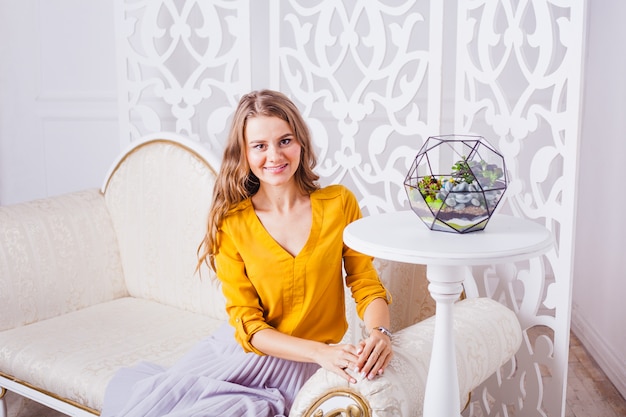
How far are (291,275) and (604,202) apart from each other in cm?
204

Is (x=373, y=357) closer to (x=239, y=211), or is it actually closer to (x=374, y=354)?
(x=374, y=354)

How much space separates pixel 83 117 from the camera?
3.82 m

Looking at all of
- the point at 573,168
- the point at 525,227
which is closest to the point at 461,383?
the point at 525,227

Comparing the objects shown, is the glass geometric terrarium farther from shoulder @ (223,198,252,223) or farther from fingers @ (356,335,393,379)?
shoulder @ (223,198,252,223)

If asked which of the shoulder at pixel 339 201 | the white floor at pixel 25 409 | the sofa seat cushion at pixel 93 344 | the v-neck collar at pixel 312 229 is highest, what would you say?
the shoulder at pixel 339 201

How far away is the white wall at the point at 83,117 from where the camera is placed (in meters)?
3.22

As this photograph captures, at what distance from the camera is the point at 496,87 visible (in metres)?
2.10

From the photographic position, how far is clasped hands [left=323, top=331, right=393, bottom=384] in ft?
4.58

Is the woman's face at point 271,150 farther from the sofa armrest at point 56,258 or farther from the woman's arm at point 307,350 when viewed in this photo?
the sofa armrest at point 56,258

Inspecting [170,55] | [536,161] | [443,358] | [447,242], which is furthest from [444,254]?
[170,55]

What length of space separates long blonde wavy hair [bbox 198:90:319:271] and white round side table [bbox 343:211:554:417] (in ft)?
1.00

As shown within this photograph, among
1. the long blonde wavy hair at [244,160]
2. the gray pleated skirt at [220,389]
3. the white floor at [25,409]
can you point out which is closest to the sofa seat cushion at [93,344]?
the gray pleated skirt at [220,389]

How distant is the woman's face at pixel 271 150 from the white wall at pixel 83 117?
1.95 metres

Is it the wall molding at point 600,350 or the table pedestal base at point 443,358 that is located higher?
the table pedestal base at point 443,358
